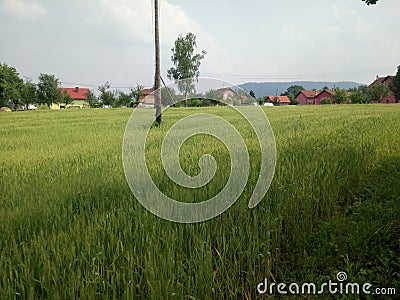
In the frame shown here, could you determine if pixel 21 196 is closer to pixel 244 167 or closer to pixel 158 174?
pixel 158 174

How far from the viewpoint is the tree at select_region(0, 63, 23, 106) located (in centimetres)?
4862

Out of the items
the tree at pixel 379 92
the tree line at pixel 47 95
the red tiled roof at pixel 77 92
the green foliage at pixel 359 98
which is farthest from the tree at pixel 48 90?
the tree at pixel 379 92

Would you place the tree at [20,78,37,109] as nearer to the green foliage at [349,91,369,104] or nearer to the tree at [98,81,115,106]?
the tree at [98,81,115,106]

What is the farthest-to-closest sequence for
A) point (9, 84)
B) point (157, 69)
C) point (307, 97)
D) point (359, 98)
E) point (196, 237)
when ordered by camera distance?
point (307, 97)
point (359, 98)
point (9, 84)
point (157, 69)
point (196, 237)

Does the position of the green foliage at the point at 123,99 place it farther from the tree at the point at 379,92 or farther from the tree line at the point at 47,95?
the tree at the point at 379,92

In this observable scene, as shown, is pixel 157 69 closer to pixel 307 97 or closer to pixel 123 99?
pixel 123 99

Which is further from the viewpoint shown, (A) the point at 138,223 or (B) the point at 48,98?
(B) the point at 48,98

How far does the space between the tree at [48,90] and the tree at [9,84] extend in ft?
17.5

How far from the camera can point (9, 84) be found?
162 ft

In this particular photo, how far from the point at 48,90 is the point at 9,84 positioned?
10704 millimetres

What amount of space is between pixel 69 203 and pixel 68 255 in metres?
1.45

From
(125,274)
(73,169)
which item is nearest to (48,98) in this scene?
(73,169)

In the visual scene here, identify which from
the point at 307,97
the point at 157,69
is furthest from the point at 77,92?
the point at 157,69

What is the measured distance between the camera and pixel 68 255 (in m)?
2.19
